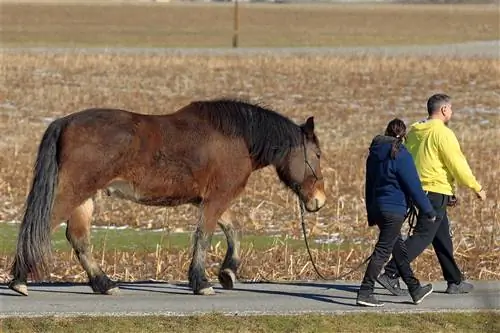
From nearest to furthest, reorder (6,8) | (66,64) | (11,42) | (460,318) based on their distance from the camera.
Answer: (460,318), (66,64), (11,42), (6,8)

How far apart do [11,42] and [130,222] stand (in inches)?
1976

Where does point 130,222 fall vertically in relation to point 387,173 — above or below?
below

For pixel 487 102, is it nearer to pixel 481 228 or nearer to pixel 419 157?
Answer: pixel 481 228

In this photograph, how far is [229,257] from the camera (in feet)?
42.8

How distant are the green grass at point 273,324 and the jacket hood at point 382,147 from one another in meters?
1.43

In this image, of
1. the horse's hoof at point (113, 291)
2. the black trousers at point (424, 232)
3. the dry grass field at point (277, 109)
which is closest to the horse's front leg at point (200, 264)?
the horse's hoof at point (113, 291)

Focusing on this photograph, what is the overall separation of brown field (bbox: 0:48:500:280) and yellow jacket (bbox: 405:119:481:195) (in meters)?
2.46

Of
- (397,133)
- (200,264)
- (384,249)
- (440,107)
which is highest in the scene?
(440,107)

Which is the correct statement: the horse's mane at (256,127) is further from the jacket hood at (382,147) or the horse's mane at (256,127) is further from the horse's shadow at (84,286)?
the horse's shadow at (84,286)

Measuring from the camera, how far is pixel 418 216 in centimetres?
1256

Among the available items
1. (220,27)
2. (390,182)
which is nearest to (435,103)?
(390,182)

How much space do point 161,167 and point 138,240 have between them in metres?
4.86

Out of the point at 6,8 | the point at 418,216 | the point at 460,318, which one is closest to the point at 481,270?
the point at 418,216

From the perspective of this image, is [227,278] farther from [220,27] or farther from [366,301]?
[220,27]
